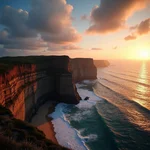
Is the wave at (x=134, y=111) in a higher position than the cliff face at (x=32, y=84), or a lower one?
lower

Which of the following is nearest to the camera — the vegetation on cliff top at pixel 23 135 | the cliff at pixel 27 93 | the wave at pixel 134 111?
the vegetation on cliff top at pixel 23 135

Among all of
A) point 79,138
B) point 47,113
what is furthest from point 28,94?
point 79,138

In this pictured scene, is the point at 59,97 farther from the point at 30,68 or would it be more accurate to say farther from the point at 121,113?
the point at 121,113

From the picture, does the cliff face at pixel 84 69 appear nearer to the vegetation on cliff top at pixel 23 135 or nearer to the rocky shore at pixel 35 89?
the rocky shore at pixel 35 89

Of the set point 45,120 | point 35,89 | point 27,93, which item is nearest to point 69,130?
point 45,120

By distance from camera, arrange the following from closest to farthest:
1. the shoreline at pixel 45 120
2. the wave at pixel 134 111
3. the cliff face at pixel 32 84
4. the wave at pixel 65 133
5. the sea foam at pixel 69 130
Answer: the wave at pixel 65 133
the sea foam at pixel 69 130
the cliff face at pixel 32 84
the shoreline at pixel 45 120
the wave at pixel 134 111

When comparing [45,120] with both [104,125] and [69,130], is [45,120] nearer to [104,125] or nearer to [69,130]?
[69,130]

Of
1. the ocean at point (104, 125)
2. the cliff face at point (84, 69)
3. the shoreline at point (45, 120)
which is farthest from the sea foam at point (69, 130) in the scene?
the cliff face at point (84, 69)
